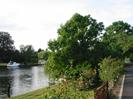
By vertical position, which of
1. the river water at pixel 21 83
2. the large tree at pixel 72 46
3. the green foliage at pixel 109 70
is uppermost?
the large tree at pixel 72 46

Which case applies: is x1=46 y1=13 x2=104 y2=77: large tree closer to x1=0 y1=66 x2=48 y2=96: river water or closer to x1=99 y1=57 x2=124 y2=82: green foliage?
x1=99 y1=57 x2=124 y2=82: green foliage

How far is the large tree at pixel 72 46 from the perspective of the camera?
39469 mm

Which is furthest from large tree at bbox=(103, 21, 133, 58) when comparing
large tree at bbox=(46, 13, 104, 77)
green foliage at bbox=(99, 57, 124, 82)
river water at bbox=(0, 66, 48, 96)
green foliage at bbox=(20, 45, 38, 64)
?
green foliage at bbox=(99, 57, 124, 82)

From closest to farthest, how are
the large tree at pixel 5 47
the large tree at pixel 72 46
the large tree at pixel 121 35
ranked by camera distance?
the large tree at pixel 72 46 < the large tree at pixel 121 35 < the large tree at pixel 5 47

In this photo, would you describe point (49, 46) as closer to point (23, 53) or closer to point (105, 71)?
point (105, 71)

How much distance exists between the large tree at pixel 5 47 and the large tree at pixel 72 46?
4480 inches

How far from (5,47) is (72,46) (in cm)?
11725

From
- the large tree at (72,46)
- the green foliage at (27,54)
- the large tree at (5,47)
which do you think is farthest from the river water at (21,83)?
the green foliage at (27,54)

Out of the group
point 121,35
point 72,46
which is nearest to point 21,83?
point 72,46

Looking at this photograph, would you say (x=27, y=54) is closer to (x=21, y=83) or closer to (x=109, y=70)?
(x=21, y=83)

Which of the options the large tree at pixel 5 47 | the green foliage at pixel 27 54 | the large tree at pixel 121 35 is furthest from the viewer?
the green foliage at pixel 27 54

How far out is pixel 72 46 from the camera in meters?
39.8

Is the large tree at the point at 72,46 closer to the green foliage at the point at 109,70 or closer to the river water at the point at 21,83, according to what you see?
the green foliage at the point at 109,70

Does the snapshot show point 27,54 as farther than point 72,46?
Yes
